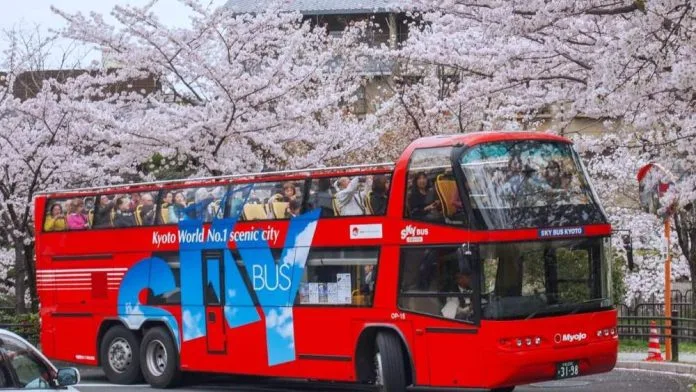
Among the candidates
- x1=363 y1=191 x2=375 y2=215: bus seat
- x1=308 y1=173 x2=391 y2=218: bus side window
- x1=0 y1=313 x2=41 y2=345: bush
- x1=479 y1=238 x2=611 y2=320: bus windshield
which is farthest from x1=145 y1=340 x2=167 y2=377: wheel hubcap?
x1=479 y1=238 x2=611 y2=320: bus windshield

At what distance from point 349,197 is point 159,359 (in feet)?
18.3

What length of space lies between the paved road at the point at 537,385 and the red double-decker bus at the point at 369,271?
86 cm

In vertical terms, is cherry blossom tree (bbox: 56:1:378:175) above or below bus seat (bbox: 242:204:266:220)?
above

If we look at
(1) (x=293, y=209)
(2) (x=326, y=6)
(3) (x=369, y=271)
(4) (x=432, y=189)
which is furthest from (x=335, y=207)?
(2) (x=326, y=6)

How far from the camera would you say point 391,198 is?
16.9 m

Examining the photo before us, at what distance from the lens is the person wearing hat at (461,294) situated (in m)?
15.6

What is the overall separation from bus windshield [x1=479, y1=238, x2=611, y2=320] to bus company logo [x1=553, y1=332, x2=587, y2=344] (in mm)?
295

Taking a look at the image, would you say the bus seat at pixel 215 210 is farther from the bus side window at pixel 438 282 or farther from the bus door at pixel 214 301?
the bus side window at pixel 438 282

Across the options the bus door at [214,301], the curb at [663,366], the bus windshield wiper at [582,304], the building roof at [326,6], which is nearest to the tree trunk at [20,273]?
the bus door at [214,301]

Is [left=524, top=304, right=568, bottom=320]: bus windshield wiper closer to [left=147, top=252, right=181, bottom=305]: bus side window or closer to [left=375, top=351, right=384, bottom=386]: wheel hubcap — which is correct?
[left=375, top=351, right=384, bottom=386]: wheel hubcap

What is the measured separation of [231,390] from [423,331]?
213 inches

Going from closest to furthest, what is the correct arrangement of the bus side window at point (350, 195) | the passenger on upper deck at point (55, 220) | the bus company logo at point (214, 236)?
the bus side window at point (350, 195) → the bus company logo at point (214, 236) → the passenger on upper deck at point (55, 220)

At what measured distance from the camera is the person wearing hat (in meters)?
15.6

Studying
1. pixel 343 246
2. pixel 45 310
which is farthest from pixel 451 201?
pixel 45 310
